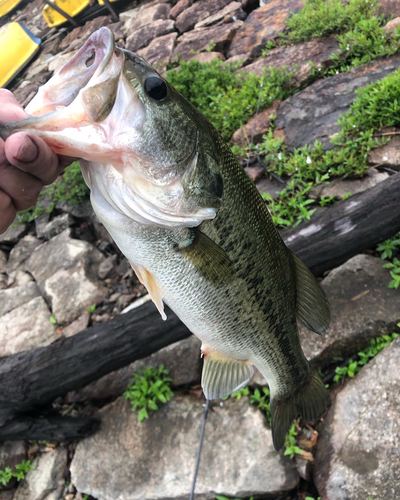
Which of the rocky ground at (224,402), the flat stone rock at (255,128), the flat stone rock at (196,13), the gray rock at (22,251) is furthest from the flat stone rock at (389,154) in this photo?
the flat stone rock at (196,13)

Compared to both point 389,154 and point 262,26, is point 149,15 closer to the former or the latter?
point 262,26

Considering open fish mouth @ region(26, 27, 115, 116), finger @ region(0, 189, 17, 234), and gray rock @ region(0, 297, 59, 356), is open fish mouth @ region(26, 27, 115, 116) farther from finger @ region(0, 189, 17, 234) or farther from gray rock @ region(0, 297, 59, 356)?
Answer: gray rock @ region(0, 297, 59, 356)

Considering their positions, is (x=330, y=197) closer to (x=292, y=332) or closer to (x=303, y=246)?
(x=303, y=246)

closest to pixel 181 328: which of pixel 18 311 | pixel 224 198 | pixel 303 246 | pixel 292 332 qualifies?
pixel 303 246

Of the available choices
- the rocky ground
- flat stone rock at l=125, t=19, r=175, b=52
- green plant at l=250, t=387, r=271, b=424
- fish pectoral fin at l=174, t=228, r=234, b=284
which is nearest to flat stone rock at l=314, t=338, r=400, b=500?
the rocky ground

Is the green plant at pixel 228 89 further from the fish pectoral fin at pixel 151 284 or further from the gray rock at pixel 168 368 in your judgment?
the fish pectoral fin at pixel 151 284

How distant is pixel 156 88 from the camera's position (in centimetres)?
122

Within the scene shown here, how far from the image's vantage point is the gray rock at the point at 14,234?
6.39m

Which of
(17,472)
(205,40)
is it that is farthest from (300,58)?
(17,472)

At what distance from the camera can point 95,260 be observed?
16.9 feet

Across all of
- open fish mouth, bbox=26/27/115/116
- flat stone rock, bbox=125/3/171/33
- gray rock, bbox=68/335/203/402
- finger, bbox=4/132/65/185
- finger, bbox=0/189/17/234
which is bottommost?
gray rock, bbox=68/335/203/402

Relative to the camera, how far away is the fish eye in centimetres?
121

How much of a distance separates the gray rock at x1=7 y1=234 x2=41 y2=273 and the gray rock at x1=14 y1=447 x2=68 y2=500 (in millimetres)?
3069

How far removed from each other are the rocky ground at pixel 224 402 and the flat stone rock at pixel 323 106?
2 cm
